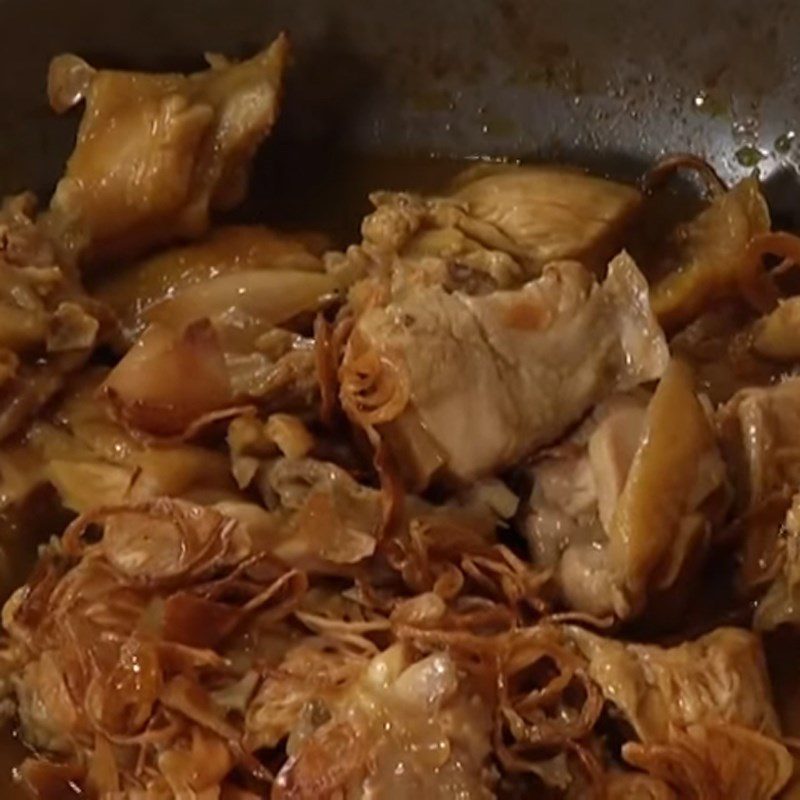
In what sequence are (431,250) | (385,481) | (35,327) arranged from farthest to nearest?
1. (431,250)
2. (35,327)
3. (385,481)

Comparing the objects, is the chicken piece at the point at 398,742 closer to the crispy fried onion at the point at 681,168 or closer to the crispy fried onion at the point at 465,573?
the crispy fried onion at the point at 465,573

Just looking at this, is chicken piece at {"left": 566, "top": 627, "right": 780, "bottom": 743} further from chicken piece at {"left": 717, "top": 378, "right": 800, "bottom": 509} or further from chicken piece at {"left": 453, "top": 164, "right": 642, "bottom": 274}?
chicken piece at {"left": 453, "top": 164, "right": 642, "bottom": 274}

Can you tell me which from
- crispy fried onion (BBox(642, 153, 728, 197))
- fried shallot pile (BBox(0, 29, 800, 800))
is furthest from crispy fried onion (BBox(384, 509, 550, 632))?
crispy fried onion (BBox(642, 153, 728, 197))

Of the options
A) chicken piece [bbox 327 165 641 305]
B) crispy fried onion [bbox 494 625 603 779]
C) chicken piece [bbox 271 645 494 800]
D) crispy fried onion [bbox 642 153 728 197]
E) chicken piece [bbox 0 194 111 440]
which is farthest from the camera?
crispy fried onion [bbox 642 153 728 197]

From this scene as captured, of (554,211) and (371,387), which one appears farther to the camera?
(554,211)

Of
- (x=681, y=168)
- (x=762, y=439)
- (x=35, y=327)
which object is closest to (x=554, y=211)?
(x=681, y=168)

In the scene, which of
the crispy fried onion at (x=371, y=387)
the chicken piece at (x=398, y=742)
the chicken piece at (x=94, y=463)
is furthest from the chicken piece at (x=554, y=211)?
the chicken piece at (x=398, y=742)

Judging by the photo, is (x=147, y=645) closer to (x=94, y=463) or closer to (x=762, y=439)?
(x=94, y=463)

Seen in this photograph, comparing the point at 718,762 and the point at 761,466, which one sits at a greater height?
the point at 761,466
